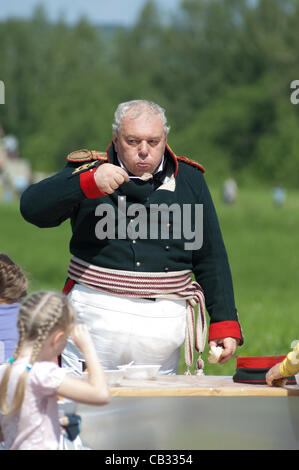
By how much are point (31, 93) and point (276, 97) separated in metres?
22.0

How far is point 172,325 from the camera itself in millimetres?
4609

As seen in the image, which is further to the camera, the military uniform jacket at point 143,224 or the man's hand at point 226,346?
the man's hand at point 226,346

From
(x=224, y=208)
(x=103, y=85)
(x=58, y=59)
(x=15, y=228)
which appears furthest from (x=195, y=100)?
(x=15, y=228)

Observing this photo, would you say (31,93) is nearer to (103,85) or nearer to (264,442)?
(103,85)

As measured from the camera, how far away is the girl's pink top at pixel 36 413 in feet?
11.5

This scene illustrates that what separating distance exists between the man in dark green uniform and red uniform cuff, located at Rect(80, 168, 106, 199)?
0.03 m

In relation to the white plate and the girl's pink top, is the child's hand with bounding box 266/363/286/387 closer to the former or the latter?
the white plate

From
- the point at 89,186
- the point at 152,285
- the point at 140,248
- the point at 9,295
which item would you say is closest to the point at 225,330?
the point at 152,285

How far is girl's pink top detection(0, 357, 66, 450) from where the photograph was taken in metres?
3.51

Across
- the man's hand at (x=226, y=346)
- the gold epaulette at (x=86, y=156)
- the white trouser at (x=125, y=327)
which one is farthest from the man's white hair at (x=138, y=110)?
the man's hand at (x=226, y=346)

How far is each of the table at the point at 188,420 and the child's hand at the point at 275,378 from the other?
0.15m

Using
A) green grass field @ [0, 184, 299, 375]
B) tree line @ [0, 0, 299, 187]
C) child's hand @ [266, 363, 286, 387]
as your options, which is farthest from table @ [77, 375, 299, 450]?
tree line @ [0, 0, 299, 187]

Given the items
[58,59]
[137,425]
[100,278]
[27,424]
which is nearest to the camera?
[27,424]

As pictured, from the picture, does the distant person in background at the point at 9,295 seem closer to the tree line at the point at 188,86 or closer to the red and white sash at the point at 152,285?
the red and white sash at the point at 152,285
